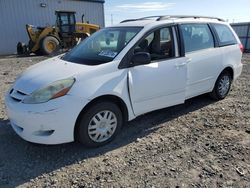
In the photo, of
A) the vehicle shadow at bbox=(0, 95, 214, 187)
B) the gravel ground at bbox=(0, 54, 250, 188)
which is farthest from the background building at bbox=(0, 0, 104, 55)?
the vehicle shadow at bbox=(0, 95, 214, 187)

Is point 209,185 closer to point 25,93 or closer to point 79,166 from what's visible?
point 79,166

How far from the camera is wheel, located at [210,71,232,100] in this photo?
5.21m

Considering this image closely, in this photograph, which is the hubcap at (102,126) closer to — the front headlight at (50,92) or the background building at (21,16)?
the front headlight at (50,92)

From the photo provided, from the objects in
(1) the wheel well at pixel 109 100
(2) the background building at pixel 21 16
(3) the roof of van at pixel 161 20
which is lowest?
(1) the wheel well at pixel 109 100

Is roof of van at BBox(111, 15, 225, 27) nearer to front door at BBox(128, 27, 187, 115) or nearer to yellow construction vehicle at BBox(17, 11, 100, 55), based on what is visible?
front door at BBox(128, 27, 187, 115)

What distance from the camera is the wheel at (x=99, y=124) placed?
131 inches

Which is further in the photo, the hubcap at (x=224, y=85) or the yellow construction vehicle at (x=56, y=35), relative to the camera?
the yellow construction vehicle at (x=56, y=35)

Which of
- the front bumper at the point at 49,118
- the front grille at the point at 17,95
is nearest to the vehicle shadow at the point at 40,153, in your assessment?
the front bumper at the point at 49,118

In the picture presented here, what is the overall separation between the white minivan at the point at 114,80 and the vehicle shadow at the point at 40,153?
198 millimetres


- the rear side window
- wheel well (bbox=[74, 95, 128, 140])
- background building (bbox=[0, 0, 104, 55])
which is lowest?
wheel well (bbox=[74, 95, 128, 140])

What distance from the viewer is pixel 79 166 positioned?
124 inches

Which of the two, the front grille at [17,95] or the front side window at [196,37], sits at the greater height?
the front side window at [196,37]

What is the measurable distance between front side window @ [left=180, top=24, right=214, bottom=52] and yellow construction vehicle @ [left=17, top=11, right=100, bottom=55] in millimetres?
12270

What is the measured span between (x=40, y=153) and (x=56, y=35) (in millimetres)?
13869
